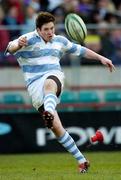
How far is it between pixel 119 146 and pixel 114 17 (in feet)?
12.9

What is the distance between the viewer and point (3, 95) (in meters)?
16.0

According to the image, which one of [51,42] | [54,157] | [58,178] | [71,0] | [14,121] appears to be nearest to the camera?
[58,178]

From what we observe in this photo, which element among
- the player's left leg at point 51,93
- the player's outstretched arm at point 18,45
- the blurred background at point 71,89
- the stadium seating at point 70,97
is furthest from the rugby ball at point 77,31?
the stadium seating at point 70,97

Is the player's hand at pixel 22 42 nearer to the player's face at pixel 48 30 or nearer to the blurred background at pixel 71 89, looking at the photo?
the player's face at pixel 48 30

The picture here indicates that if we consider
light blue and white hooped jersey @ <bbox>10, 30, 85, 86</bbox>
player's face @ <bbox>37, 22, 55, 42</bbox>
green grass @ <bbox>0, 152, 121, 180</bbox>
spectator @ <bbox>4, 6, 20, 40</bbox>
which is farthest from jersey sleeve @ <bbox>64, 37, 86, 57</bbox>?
spectator @ <bbox>4, 6, 20, 40</bbox>

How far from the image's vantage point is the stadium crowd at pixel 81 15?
1602cm

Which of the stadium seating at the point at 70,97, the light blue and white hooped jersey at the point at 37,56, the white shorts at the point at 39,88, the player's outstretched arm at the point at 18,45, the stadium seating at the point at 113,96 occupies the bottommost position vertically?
the stadium seating at the point at 113,96

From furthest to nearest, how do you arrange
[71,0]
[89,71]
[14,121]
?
[71,0] → [89,71] → [14,121]

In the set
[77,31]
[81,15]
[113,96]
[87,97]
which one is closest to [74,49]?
[77,31]

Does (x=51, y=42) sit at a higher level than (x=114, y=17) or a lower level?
higher

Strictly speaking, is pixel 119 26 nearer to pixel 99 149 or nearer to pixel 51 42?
pixel 99 149

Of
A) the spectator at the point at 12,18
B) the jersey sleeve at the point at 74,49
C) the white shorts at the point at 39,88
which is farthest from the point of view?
the spectator at the point at 12,18

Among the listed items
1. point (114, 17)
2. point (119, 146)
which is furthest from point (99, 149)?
point (114, 17)

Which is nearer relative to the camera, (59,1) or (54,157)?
(54,157)
